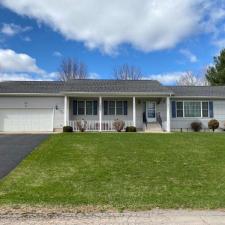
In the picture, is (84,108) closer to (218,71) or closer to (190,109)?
(190,109)

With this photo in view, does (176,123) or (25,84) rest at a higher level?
(25,84)

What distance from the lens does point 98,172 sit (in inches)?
381

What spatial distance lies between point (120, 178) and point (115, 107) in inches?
733

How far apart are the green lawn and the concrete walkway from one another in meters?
0.46

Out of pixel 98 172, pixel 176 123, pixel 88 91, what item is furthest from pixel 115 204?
pixel 176 123

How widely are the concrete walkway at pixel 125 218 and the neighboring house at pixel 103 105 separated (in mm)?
19504

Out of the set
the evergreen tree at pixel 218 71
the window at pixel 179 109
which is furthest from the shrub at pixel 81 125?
the evergreen tree at pixel 218 71

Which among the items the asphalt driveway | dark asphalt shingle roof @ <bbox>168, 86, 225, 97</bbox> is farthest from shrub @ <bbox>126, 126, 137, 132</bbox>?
the asphalt driveway

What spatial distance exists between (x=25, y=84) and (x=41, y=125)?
4.36 meters

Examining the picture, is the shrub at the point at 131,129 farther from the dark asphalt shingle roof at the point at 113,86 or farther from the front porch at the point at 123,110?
the dark asphalt shingle roof at the point at 113,86

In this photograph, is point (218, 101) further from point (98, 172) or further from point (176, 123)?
point (98, 172)

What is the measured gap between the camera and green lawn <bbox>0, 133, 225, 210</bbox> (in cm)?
704

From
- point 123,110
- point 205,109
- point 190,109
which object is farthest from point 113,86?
point 205,109

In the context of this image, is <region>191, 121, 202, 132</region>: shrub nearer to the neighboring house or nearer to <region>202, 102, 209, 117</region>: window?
the neighboring house
